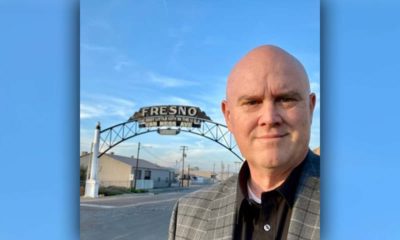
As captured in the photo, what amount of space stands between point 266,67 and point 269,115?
168 mm

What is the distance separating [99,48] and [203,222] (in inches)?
40.1

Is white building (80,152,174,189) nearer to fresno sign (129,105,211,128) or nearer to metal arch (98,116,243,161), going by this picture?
metal arch (98,116,243,161)

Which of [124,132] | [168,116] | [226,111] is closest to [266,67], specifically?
[226,111]

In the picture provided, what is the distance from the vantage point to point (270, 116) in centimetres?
129

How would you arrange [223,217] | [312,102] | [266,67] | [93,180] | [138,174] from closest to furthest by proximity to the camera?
1. [223,217]
2. [266,67]
3. [312,102]
4. [93,180]
5. [138,174]

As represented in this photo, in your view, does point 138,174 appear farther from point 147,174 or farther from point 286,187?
point 286,187

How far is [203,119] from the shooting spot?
1693mm

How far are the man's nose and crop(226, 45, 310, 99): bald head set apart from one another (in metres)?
0.11

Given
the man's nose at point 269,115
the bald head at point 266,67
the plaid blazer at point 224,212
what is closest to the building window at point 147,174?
the plaid blazer at point 224,212

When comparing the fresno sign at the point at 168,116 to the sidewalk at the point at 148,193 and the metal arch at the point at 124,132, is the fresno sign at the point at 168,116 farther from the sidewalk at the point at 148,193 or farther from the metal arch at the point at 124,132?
the sidewalk at the point at 148,193

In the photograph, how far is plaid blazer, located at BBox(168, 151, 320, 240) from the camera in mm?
1158

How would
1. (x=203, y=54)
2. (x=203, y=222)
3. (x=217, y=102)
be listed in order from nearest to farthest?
1. (x=203, y=222)
2. (x=217, y=102)
3. (x=203, y=54)
